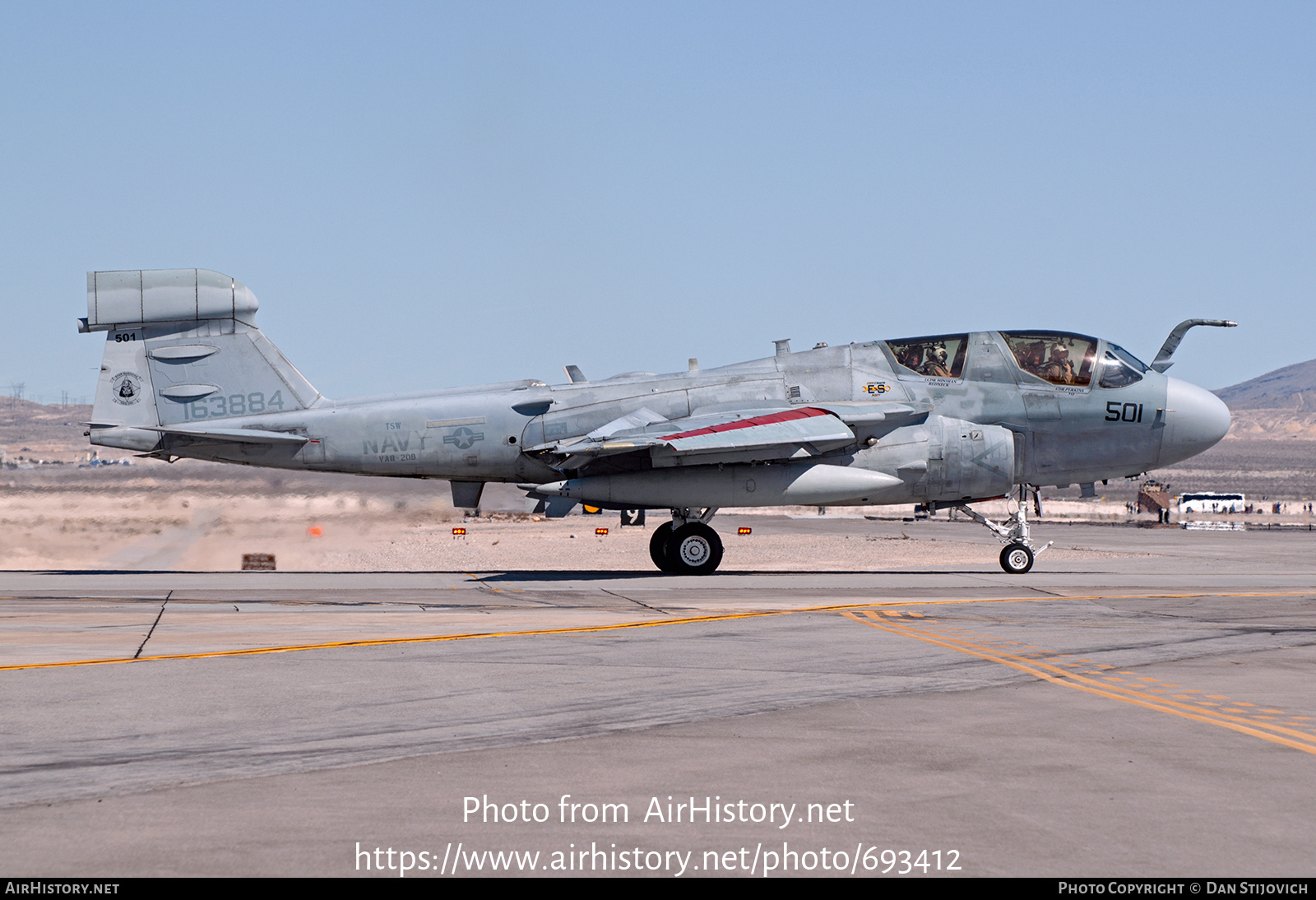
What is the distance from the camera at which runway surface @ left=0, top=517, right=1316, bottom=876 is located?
549 cm

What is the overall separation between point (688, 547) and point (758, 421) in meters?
3.02

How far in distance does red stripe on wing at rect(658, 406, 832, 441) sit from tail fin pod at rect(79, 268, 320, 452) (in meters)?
7.47

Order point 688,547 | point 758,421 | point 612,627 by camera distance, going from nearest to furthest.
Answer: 1. point 612,627
2. point 758,421
3. point 688,547

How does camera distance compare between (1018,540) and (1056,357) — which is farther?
(1018,540)

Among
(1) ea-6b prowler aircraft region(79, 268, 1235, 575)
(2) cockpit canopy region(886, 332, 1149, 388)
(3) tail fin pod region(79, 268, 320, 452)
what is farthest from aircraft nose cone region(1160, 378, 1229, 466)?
(3) tail fin pod region(79, 268, 320, 452)

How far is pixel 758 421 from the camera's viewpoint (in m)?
21.5

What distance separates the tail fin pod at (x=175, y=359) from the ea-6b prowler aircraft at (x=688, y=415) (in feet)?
0.10

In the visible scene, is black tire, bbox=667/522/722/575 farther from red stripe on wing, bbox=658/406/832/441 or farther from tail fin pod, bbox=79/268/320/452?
tail fin pod, bbox=79/268/320/452

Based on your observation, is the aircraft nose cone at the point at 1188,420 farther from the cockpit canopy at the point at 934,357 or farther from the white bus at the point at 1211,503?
the white bus at the point at 1211,503

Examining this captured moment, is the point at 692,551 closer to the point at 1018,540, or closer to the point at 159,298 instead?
the point at 1018,540

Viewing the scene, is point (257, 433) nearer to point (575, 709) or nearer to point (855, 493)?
point (855, 493)

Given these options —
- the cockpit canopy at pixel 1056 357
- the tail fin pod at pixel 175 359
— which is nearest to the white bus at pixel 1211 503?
the cockpit canopy at pixel 1056 357

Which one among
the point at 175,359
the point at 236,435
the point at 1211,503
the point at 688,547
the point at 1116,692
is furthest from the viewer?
the point at 1211,503

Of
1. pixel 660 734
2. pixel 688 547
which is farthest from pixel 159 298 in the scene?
pixel 660 734
